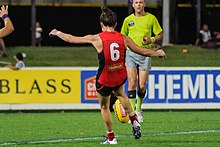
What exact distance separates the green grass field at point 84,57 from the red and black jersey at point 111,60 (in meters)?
16.5

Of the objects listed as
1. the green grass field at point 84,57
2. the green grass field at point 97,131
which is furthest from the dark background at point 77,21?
the green grass field at point 97,131

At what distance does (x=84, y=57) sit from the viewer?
31.7 metres

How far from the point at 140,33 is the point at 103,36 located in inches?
177

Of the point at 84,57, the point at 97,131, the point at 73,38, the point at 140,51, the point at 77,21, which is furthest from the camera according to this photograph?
the point at 77,21

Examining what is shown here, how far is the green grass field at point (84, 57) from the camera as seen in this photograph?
30567 mm

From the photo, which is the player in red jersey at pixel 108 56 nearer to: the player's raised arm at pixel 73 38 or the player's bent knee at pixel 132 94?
the player's raised arm at pixel 73 38

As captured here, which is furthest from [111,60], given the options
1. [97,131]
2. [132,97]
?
[132,97]


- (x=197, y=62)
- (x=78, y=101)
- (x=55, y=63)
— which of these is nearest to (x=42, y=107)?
(x=78, y=101)

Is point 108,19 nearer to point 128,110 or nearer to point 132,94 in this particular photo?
point 128,110

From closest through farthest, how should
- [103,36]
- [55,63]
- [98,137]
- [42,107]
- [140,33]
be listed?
1. [103,36]
2. [98,137]
3. [140,33]
4. [42,107]
5. [55,63]

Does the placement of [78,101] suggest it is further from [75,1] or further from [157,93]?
[75,1]

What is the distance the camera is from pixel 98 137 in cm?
1460

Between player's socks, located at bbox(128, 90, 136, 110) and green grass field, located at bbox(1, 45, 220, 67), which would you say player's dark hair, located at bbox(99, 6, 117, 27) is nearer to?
player's socks, located at bbox(128, 90, 136, 110)

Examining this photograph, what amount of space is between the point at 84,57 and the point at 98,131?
15.9 meters
